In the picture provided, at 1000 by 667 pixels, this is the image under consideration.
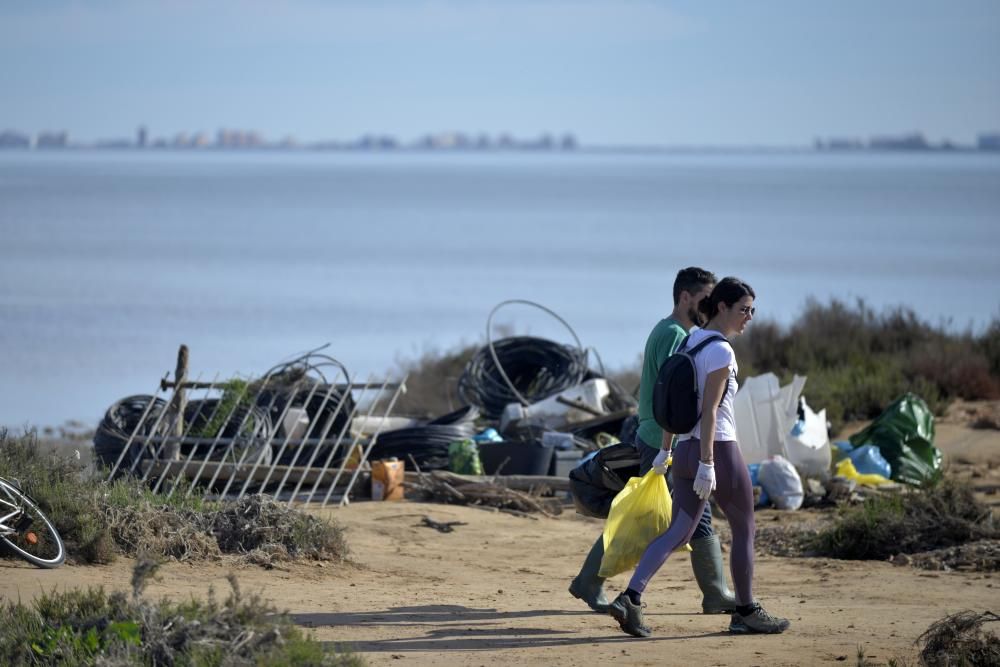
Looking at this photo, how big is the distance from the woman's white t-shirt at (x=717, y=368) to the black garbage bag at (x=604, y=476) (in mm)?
823

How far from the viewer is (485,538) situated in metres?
10.7

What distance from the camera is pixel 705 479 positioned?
22.6 ft

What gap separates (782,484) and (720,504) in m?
4.86

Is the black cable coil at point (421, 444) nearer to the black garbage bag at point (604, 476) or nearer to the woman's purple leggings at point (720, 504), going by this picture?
the black garbage bag at point (604, 476)

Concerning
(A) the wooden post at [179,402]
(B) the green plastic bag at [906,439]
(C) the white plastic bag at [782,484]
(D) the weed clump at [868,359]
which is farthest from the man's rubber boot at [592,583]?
(D) the weed clump at [868,359]

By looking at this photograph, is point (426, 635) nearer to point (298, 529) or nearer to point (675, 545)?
point (675, 545)

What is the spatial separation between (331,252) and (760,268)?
18.5 metres

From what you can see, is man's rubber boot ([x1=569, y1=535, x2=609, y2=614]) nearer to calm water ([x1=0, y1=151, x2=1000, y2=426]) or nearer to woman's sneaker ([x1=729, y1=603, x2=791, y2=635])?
woman's sneaker ([x1=729, y1=603, x2=791, y2=635])

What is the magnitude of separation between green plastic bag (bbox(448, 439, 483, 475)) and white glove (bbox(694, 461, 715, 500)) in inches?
232

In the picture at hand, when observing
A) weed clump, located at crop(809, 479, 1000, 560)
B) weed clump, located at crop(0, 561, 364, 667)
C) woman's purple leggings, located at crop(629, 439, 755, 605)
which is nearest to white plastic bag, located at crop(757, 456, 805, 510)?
weed clump, located at crop(809, 479, 1000, 560)

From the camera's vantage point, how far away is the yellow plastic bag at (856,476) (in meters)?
12.4

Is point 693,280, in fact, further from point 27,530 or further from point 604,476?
point 27,530

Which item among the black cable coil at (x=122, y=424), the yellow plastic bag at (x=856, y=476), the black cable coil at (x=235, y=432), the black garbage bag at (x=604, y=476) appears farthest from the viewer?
the black cable coil at (x=122, y=424)

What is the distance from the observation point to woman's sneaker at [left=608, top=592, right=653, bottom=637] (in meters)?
7.06
